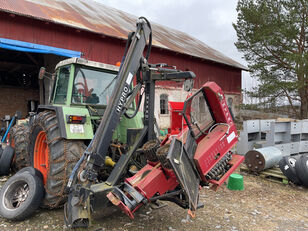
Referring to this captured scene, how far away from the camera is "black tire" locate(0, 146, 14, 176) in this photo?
503 centimetres

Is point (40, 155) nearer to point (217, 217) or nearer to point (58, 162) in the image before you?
point (58, 162)

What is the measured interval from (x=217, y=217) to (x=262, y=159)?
252 cm

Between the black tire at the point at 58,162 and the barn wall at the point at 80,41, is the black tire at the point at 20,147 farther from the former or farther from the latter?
the barn wall at the point at 80,41

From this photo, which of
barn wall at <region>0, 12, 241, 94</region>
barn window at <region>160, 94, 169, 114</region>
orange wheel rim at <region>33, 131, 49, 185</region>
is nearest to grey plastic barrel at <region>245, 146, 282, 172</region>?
orange wheel rim at <region>33, 131, 49, 185</region>

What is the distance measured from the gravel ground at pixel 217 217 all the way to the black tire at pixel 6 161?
7.04ft

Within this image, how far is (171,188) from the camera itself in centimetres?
286

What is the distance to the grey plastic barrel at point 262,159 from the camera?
5465mm

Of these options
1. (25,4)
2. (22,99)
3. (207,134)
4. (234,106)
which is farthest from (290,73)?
(22,99)

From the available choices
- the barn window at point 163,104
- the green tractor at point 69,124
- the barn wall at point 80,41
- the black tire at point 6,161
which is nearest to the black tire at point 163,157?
the green tractor at point 69,124

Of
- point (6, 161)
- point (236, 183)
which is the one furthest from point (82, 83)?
point (236, 183)

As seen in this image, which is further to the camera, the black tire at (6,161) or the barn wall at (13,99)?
the barn wall at (13,99)

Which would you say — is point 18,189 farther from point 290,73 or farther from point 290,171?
point 290,73

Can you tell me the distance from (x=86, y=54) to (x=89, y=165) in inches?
391

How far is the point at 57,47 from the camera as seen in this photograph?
10930mm
